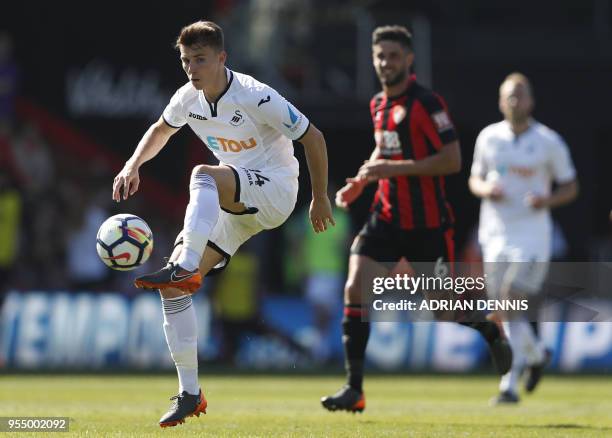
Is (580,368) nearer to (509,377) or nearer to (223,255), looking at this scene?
(509,377)

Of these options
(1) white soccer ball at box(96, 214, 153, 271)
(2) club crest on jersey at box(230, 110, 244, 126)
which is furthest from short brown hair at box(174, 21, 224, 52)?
(1) white soccer ball at box(96, 214, 153, 271)

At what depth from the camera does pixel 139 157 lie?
8.58 metres

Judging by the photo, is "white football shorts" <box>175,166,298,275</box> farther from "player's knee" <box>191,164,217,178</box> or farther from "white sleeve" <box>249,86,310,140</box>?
"white sleeve" <box>249,86,310,140</box>

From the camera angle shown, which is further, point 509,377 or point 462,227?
point 462,227

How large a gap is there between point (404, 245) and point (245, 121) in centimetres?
185

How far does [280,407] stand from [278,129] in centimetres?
314

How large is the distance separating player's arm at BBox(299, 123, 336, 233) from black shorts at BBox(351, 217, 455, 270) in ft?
3.49

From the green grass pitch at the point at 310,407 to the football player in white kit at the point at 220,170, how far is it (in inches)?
26.4

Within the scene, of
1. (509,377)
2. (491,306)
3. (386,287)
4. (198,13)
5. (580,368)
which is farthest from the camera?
(198,13)

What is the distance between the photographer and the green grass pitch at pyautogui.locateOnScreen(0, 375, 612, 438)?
27.6 feet

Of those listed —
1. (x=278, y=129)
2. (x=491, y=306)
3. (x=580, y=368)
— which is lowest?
(x=580, y=368)

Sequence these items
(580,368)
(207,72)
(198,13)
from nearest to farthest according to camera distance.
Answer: (207,72) < (580,368) < (198,13)

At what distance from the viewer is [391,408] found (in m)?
10.6

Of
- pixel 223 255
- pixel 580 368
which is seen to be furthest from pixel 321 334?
pixel 223 255
